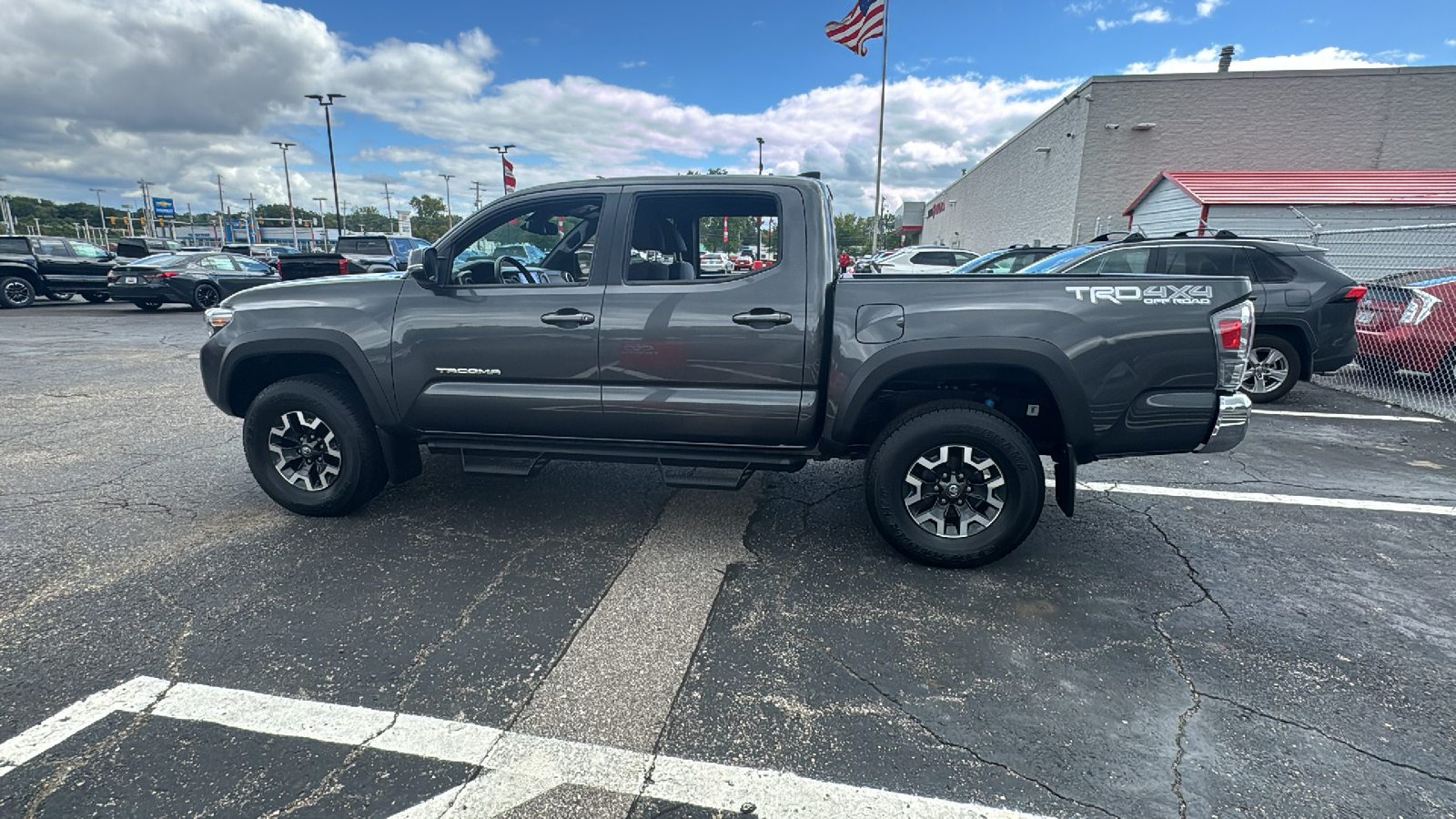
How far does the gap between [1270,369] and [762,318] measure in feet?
21.7

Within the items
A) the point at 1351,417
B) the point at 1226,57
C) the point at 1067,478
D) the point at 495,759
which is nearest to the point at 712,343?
the point at 1067,478

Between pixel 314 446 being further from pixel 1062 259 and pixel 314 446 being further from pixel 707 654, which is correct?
pixel 1062 259

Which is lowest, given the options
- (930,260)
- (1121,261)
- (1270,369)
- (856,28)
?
(1270,369)

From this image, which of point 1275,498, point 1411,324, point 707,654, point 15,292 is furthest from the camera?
point 15,292

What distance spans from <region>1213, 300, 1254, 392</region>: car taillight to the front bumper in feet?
0.42

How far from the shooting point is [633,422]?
3596 millimetres

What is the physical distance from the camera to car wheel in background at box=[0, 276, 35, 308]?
52.3 ft

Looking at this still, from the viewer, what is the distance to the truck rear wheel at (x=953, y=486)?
329 centimetres

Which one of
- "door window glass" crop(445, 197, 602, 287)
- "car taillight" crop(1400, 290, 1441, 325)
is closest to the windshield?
"car taillight" crop(1400, 290, 1441, 325)

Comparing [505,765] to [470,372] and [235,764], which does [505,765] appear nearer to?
[235,764]

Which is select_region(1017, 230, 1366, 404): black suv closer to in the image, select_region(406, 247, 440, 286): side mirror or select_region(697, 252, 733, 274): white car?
select_region(697, 252, 733, 274): white car

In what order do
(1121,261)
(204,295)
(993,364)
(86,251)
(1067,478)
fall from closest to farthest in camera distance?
(993,364) → (1067,478) → (1121,261) → (204,295) → (86,251)

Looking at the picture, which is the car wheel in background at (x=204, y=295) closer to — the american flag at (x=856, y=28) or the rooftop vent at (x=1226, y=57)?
the american flag at (x=856, y=28)

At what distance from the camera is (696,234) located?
165 inches
